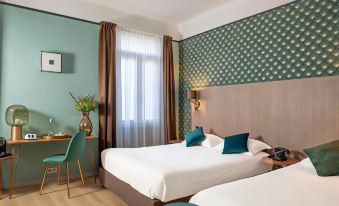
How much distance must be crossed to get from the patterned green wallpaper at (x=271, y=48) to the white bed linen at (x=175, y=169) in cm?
132

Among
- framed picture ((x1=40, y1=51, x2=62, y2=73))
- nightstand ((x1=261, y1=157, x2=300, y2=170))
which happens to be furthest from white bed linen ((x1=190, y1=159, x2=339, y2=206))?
framed picture ((x1=40, y1=51, x2=62, y2=73))

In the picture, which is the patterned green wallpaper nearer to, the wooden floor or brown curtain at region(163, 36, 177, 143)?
brown curtain at region(163, 36, 177, 143)

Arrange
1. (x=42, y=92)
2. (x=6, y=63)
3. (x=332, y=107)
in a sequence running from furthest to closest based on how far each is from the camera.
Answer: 1. (x=42, y=92)
2. (x=6, y=63)
3. (x=332, y=107)

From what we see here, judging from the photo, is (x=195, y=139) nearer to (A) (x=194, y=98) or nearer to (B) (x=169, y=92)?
(A) (x=194, y=98)

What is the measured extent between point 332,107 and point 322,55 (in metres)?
0.67

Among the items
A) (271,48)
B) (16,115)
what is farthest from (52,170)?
(271,48)

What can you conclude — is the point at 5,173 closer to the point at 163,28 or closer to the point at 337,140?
the point at 163,28

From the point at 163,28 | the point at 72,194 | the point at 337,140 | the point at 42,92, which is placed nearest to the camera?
the point at 337,140

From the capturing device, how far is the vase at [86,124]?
3.70m

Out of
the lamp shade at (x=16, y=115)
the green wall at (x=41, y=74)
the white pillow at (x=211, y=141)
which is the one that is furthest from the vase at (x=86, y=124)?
the white pillow at (x=211, y=141)

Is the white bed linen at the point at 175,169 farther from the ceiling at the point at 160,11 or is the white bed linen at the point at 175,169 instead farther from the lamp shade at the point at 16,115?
the ceiling at the point at 160,11

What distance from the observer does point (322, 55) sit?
114 inches

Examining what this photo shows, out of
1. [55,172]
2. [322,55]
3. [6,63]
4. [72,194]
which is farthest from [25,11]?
[322,55]

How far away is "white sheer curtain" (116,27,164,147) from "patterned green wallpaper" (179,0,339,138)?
2.29 ft
